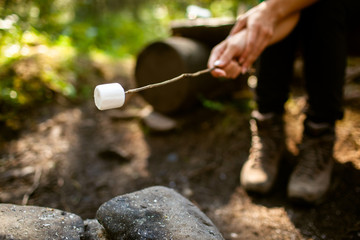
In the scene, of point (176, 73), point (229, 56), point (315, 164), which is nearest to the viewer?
point (229, 56)

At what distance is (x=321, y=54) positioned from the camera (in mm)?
1648

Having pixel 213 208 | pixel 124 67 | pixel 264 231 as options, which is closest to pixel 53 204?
pixel 213 208

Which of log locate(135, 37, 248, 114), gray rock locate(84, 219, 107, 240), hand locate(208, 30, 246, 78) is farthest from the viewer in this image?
log locate(135, 37, 248, 114)

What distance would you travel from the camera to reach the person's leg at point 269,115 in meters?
1.86

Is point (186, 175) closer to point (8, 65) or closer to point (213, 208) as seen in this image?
point (213, 208)

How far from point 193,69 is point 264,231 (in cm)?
164

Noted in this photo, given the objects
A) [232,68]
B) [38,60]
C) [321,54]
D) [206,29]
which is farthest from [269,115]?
[38,60]

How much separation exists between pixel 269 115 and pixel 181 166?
924mm

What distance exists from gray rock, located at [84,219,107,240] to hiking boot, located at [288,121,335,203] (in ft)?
3.98

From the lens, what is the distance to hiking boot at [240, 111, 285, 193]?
188 cm

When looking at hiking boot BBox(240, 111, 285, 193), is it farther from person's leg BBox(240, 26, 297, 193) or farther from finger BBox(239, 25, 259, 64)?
finger BBox(239, 25, 259, 64)

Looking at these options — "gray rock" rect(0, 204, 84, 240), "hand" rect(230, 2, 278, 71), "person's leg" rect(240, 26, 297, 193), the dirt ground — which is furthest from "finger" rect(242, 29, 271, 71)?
"gray rock" rect(0, 204, 84, 240)

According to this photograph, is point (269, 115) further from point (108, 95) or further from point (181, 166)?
point (108, 95)

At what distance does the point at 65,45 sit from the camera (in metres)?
3.93
